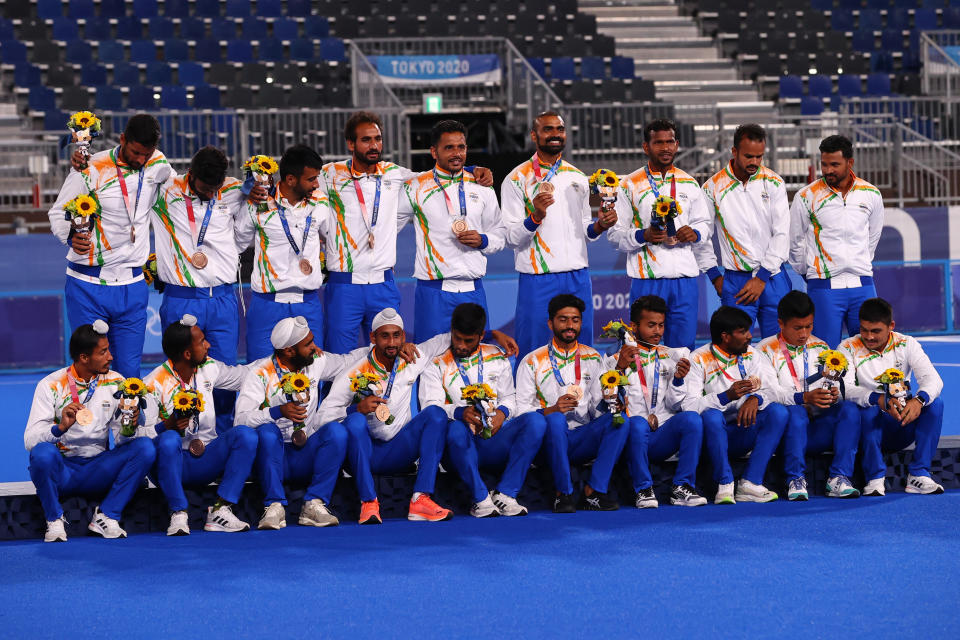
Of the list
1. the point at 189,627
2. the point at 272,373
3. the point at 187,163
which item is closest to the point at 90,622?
the point at 189,627

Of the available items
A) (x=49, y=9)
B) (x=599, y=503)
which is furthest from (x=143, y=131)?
(x=49, y=9)

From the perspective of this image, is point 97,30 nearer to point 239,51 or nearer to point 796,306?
point 239,51

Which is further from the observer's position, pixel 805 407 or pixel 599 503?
pixel 805 407

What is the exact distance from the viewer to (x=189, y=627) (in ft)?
17.4

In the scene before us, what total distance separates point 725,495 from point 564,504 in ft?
3.19

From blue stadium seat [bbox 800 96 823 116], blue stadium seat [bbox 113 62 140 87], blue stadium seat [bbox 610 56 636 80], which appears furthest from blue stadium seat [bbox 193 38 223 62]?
blue stadium seat [bbox 800 96 823 116]

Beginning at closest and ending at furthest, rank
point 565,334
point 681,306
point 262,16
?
point 565,334 → point 681,306 → point 262,16

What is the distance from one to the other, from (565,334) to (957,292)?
1053 centimetres

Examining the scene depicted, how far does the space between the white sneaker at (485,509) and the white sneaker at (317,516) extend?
81 centimetres

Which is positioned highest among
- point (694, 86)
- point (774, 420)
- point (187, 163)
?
point (694, 86)

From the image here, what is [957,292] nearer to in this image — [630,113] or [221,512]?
[630,113]

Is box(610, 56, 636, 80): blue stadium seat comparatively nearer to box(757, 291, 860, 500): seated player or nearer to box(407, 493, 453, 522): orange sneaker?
box(757, 291, 860, 500): seated player

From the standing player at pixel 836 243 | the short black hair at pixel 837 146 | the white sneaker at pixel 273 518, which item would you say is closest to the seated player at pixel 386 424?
the white sneaker at pixel 273 518

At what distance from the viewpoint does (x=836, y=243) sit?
8.96 m
